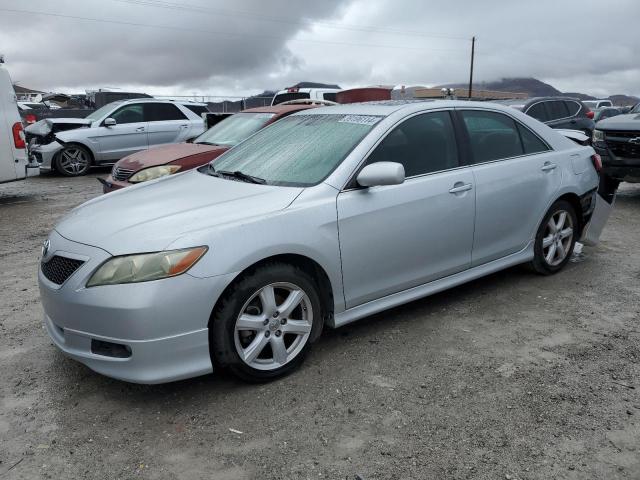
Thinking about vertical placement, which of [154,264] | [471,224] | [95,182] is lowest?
[95,182]

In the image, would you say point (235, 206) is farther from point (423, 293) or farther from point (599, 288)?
point (599, 288)

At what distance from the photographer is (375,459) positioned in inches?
99.9

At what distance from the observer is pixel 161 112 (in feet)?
42.0

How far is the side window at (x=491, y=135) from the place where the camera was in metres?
4.21

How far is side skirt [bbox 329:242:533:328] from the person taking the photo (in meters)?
3.50

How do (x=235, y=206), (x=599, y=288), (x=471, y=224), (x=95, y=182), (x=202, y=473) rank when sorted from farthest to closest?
(x=95, y=182)
(x=599, y=288)
(x=471, y=224)
(x=235, y=206)
(x=202, y=473)

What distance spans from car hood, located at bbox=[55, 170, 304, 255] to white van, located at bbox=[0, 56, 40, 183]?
20.1 ft

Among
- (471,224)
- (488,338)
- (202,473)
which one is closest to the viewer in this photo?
(202,473)

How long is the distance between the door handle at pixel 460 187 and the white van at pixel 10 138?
7.67 m

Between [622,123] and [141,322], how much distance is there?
25.5 ft

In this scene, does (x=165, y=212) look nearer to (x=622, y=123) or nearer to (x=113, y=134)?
(x=622, y=123)

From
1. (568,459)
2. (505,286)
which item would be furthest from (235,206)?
(505,286)

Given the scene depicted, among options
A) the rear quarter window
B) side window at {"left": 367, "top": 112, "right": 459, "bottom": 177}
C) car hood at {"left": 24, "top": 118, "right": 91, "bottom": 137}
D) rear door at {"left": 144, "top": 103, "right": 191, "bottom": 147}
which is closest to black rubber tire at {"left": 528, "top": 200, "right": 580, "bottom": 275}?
side window at {"left": 367, "top": 112, "right": 459, "bottom": 177}

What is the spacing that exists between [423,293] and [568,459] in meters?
1.54
